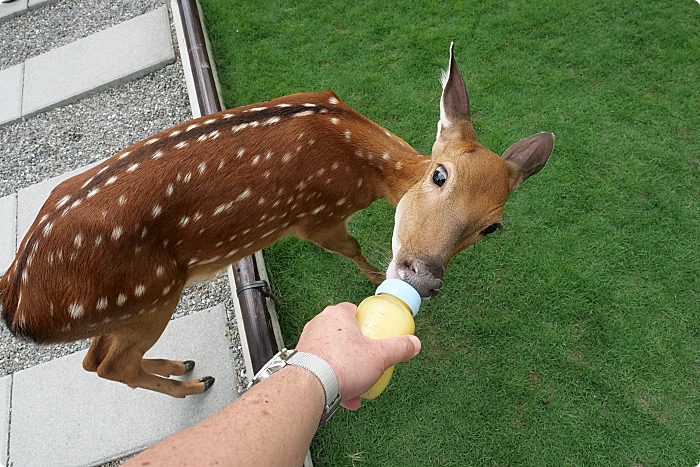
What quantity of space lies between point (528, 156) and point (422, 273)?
1.01 meters

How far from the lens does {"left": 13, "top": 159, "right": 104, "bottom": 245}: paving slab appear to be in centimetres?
391

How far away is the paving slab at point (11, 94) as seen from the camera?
15.2 ft

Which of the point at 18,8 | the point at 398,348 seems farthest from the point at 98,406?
the point at 18,8

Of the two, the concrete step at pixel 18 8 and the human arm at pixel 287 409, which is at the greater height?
the concrete step at pixel 18 8

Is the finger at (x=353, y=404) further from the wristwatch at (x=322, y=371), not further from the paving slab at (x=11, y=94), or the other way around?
the paving slab at (x=11, y=94)

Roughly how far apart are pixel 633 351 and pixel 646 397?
28 cm

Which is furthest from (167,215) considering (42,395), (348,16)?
(348,16)

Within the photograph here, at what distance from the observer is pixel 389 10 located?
4.73 metres

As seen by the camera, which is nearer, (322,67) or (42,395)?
(42,395)

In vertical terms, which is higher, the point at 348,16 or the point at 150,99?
the point at 348,16

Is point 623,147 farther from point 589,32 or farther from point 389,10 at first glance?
point 389,10

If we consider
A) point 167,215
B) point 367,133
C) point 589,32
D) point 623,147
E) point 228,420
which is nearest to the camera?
point 228,420

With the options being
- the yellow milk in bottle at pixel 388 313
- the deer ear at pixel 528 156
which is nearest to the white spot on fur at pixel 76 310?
the yellow milk in bottle at pixel 388 313

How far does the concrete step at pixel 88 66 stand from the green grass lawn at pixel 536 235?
1.98 feet
